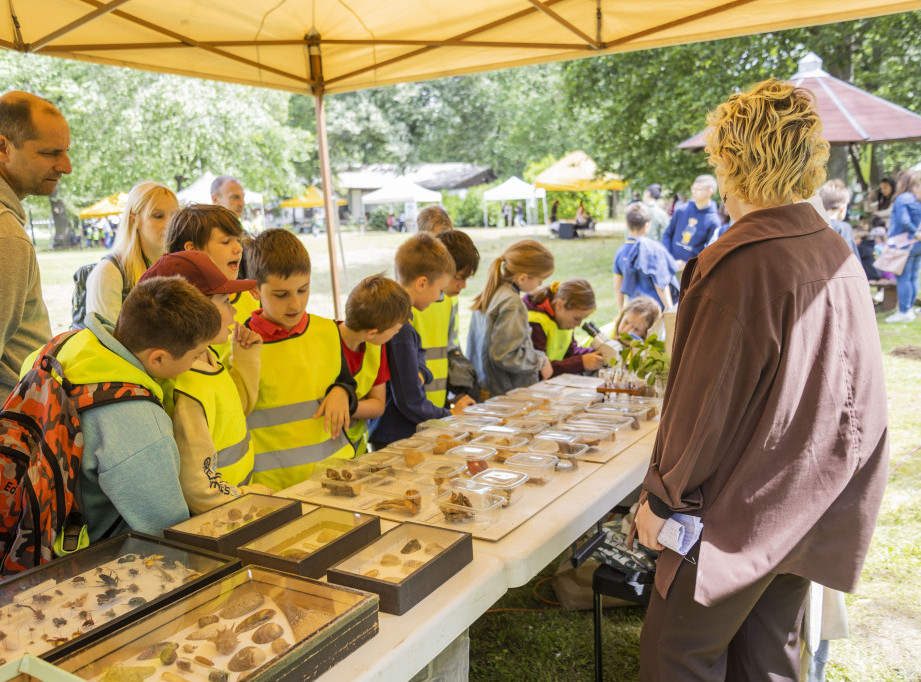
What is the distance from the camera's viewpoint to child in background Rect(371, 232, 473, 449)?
9.68 feet

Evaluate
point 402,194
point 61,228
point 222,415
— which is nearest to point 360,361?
point 222,415

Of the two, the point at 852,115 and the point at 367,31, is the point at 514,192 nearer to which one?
the point at 852,115

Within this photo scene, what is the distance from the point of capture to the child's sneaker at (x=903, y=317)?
374 inches

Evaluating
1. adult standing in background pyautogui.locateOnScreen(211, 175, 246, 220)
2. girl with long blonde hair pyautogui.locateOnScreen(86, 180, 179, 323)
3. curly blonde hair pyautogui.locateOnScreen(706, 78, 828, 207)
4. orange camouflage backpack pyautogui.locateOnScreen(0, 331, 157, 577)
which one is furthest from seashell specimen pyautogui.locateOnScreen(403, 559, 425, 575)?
adult standing in background pyautogui.locateOnScreen(211, 175, 246, 220)

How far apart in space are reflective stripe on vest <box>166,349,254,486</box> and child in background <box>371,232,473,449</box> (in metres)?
0.83

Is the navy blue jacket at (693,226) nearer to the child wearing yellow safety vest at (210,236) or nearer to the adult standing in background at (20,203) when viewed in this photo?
the child wearing yellow safety vest at (210,236)

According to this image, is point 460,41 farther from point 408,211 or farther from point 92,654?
point 408,211

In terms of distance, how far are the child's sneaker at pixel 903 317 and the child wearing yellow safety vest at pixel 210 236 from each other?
31.3 feet

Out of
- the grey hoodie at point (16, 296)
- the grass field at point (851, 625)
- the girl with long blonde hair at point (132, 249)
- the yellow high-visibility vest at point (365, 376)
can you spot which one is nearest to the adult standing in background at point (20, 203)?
the grey hoodie at point (16, 296)

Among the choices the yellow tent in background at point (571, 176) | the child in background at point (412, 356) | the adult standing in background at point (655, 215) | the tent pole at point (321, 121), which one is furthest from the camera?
the yellow tent in background at point (571, 176)

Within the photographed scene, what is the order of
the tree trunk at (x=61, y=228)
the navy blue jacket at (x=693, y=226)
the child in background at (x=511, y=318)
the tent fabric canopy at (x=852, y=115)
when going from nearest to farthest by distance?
the child in background at (x=511, y=318) < the tent fabric canopy at (x=852, y=115) < the navy blue jacket at (x=693, y=226) < the tree trunk at (x=61, y=228)

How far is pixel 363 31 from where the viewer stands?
14.2ft

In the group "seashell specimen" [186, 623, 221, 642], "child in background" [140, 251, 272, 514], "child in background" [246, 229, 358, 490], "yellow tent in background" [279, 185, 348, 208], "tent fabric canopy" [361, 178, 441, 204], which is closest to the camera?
"seashell specimen" [186, 623, 221, 642]

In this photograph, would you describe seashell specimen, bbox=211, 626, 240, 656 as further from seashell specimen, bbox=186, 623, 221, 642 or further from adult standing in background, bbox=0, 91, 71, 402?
adult standing in background, bbox=0, 91, 71, 402
